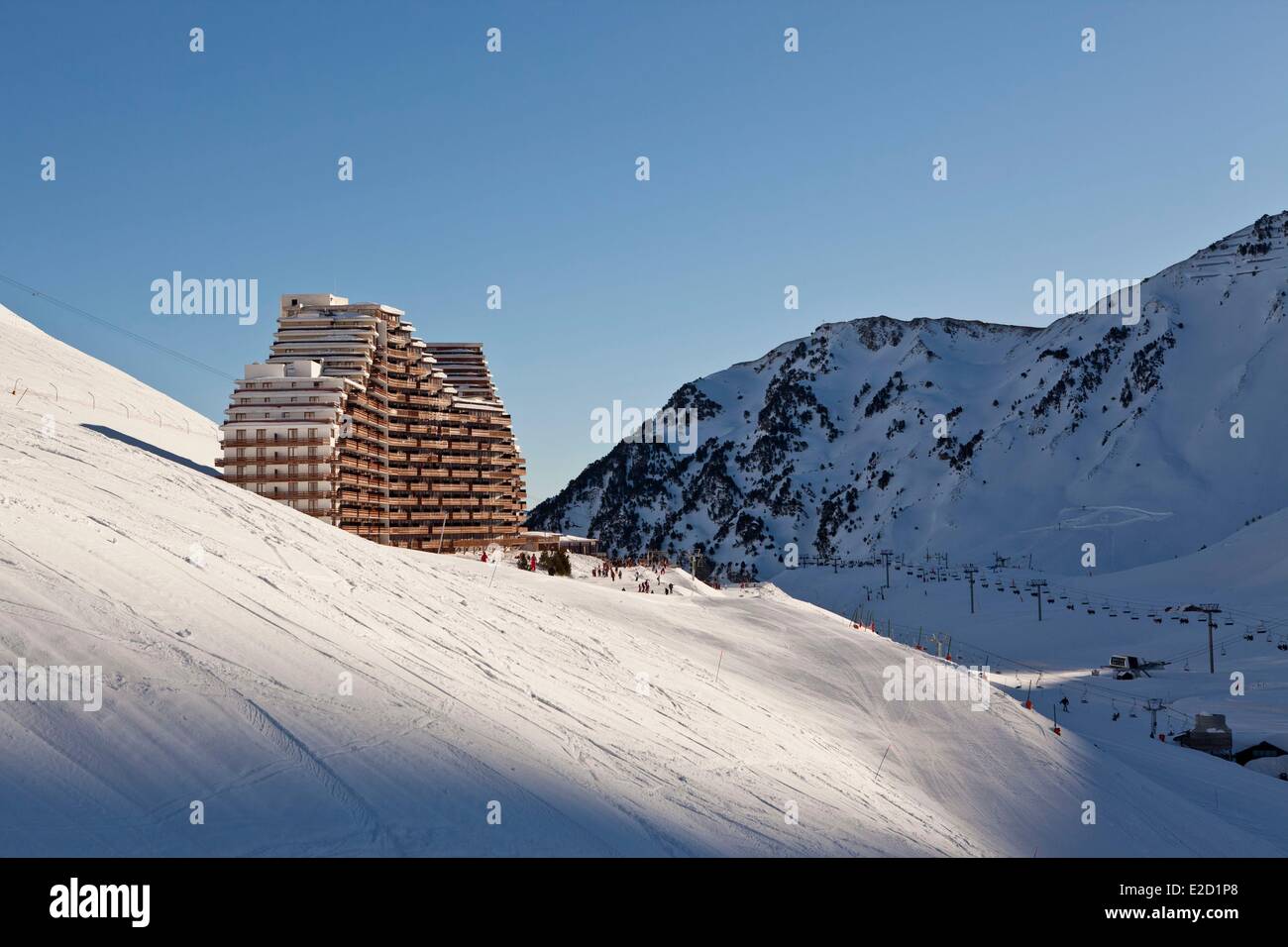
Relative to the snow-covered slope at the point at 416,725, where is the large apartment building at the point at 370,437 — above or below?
above

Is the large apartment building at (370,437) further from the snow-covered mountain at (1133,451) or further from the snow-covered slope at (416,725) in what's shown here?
the snow-covered mountain at (1133,451)

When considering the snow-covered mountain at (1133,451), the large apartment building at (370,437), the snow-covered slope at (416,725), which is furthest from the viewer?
the snow-covered mountain at (1133,451)

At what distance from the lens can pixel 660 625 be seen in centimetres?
4309

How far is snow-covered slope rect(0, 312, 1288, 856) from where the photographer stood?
48.2 ft

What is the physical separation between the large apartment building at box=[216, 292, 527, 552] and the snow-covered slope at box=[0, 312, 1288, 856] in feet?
95.0

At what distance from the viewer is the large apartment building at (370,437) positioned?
222ft

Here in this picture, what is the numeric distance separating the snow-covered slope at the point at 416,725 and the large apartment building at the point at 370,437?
2897 cm

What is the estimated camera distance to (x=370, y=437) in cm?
7819

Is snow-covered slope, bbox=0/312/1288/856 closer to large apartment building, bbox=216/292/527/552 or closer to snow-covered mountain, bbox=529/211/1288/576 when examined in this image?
large apartment building, bbox=216/292/527/552

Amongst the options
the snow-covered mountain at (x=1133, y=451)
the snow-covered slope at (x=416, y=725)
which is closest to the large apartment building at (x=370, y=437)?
the snow-covered slope at (x=416, y=725)

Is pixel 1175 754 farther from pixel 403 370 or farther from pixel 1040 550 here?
pixel 1040 550

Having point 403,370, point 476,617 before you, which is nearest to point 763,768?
point 476,617
